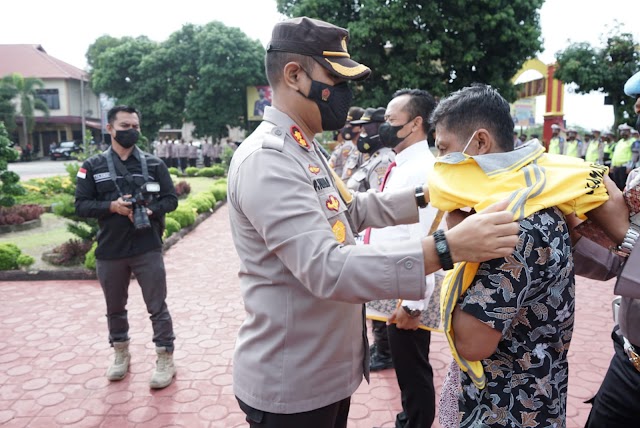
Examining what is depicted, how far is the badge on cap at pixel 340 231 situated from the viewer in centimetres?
160

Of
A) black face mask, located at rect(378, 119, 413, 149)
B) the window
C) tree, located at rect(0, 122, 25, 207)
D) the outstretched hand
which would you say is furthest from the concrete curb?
the window

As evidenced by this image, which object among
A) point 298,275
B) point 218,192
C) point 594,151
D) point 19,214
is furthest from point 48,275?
point 594,151

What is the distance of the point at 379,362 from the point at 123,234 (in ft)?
7.46

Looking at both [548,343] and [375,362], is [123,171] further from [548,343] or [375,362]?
[548,343]

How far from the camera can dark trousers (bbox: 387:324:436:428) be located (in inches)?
105

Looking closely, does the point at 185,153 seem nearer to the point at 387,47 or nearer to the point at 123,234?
the point at 387,47

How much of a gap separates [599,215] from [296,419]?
1.18 metres

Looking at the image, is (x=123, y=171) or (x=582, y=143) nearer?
(x=123, y=171)

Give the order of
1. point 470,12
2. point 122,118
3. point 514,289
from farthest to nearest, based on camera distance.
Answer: point 470,12 → point 122,118 → point 514,289

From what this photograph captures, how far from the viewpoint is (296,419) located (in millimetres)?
1618

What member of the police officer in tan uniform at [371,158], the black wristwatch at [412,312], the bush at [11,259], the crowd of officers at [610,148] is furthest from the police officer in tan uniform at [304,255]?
the crowd of officers at [610,148]

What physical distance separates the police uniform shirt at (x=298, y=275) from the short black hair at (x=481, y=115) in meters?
0.46

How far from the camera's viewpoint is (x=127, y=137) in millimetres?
3654

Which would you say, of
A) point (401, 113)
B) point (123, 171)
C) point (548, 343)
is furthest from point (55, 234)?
point (548, 343)
